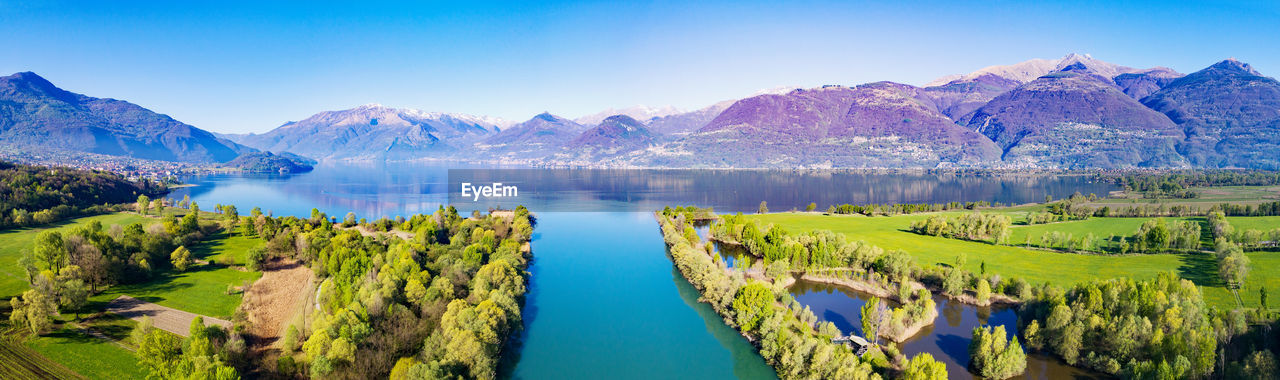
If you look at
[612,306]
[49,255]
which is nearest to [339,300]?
[612,306]

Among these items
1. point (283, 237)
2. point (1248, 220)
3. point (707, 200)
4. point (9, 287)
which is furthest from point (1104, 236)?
point (9, 287)

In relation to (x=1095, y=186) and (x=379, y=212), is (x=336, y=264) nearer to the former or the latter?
(x=379, y=212)

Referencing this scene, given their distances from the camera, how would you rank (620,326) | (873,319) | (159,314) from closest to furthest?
(873,319) < (159,314) < (620,326)

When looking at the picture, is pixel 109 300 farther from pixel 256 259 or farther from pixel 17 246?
pixel 17 246

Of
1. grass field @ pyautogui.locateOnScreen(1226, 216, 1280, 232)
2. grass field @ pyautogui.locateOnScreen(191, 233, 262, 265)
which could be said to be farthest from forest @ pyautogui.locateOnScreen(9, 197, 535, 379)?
grass field @ pyautogui.locateOnScreen(1226, 216, 1280, 232)

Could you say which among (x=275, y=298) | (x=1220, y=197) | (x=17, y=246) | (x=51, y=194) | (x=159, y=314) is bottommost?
(x=275, y=298)

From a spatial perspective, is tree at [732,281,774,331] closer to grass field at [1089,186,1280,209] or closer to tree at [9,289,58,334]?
Result: tree at [9,289,58,334]
